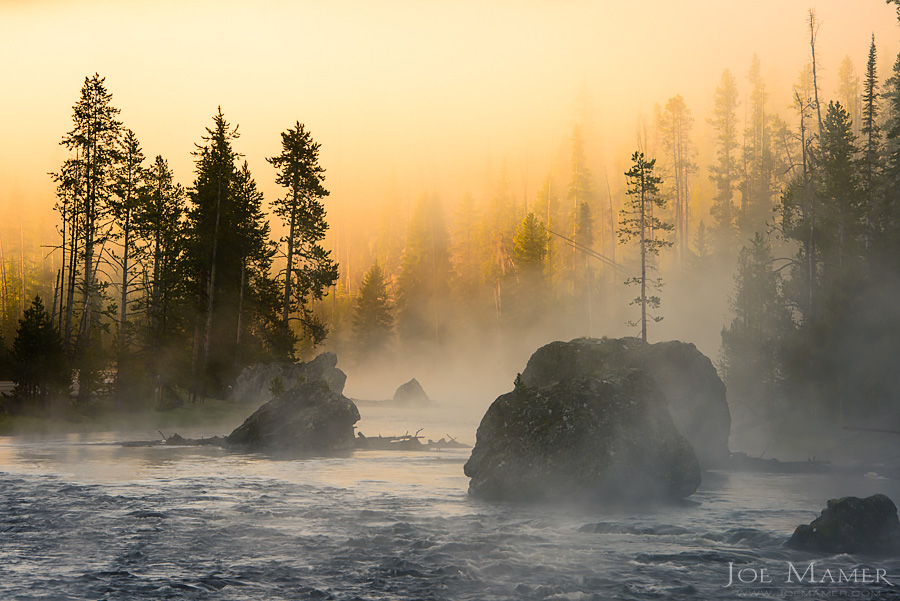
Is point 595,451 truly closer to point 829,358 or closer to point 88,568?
point 88,568

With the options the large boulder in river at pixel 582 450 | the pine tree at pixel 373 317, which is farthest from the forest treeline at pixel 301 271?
the pine tree at pixel 373 317

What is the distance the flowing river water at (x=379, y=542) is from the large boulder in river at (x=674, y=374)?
5.24 m

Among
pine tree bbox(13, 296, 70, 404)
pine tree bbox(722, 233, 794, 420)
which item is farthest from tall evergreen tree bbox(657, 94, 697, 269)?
pine tree bbox(13, 296, 70, 404)


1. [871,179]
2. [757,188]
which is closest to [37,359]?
[871,179]

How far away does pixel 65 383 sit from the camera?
123 ft

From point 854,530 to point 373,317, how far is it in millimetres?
91584

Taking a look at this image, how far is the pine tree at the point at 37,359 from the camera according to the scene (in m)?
36.2

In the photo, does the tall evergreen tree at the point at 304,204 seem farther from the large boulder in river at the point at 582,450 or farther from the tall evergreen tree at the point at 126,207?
the large boulder in river at the point at 582,450

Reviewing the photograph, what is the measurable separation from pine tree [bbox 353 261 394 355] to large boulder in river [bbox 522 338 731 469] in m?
74.0

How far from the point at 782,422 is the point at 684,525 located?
27276 mm

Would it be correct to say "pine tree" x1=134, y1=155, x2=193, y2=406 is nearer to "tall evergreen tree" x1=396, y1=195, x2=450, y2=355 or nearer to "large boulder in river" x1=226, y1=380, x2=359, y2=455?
"large boulder in river" x1=226, y1=380, x2=359, y2=455

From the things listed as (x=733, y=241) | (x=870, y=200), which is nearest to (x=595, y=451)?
(x=870, y=200)

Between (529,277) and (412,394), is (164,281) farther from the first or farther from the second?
(529,277)

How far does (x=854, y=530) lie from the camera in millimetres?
14945
